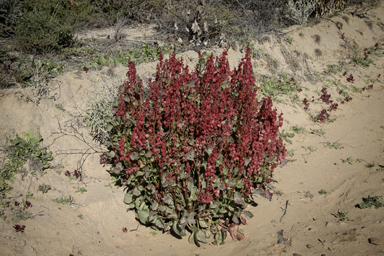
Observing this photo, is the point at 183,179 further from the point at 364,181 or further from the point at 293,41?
the point at 293,41

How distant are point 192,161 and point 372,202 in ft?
7.71

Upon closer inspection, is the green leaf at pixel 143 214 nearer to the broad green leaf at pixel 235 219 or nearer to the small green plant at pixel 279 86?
the broad green leaf at pixel 235 219

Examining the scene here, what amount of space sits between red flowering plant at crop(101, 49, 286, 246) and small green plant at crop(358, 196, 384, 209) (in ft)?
3.79

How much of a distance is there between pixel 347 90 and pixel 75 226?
7.67 metres

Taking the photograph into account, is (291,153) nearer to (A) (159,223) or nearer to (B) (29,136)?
(A) (159,223)

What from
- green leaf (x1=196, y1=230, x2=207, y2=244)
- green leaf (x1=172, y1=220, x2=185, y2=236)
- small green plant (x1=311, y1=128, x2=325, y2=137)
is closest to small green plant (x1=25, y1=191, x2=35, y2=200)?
green leaf (x1=172, y1=220, x2=185, y2=236)

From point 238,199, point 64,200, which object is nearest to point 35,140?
point 64,200

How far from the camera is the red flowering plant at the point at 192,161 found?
10.4 ft

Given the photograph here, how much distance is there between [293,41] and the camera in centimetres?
835

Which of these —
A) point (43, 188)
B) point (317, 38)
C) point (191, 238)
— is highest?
point (317, 38)

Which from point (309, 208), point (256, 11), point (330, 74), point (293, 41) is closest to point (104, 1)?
point (256, 11)

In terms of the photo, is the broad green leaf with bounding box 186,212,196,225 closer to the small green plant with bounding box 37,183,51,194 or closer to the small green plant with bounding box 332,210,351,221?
the small green plant with bounding box 332,210,351,221

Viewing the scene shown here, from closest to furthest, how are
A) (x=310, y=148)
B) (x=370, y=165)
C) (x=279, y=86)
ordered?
(x=370, y=165) < (x=310, y=148) < (x=279, y=86)

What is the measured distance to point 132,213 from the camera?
12.5 ft
